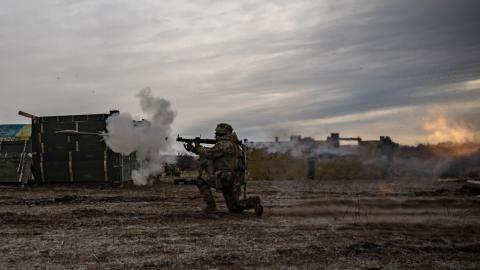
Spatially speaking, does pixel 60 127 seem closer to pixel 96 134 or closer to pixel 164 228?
pixel 96 134

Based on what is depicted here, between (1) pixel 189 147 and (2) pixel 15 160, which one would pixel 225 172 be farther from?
(2) pixel 15 160

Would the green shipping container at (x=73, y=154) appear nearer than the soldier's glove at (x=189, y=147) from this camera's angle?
No

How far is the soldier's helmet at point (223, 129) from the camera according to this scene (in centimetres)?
1232

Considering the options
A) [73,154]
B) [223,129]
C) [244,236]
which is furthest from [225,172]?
[73,154]

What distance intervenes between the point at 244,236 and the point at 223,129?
13.4 ft

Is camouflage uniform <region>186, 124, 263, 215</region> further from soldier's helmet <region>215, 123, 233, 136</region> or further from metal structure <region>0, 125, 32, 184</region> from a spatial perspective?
metal structure <region>0, 125, 32, 184</region>

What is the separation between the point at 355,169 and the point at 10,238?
936 inches

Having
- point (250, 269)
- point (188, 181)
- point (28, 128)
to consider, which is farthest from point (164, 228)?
point (28, 128)

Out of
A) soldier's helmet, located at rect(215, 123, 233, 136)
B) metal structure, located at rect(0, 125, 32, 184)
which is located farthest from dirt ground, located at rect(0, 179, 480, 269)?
metal structure, located at rect(0, 125, 32, 184)

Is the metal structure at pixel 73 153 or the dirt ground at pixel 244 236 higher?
the metal structure at pixel 73 153

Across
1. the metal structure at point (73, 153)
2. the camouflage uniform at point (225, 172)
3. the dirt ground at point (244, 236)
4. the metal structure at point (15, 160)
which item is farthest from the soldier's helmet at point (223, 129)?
the metal structure at point (15, 160)

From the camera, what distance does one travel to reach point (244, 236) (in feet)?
29.0

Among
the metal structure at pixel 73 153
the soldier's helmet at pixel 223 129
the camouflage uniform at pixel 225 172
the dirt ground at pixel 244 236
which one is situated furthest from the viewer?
the metal structure at pixel 73 153

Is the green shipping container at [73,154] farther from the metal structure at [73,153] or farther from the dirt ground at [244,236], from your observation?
the dirt ground at [244,236]
